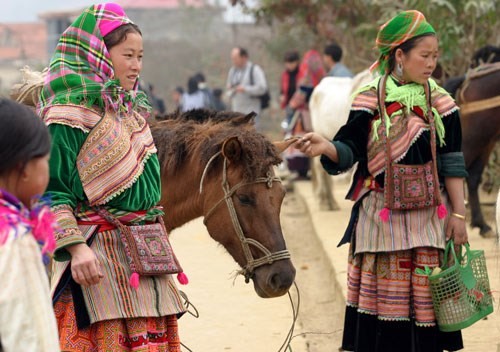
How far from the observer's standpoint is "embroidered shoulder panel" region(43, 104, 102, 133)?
3404mm

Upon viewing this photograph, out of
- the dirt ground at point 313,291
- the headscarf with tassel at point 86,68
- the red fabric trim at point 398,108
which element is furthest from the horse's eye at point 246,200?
the dirt ground at point 313,291

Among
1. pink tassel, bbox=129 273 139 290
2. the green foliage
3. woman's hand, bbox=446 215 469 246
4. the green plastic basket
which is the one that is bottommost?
the green plastic basket

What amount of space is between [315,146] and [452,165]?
685mm

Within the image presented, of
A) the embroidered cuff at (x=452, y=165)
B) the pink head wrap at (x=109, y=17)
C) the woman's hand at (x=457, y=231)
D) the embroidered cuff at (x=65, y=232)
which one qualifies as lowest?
the woman's hand at (x=457, y=231)

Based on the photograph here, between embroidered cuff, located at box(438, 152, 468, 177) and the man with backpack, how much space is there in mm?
10914

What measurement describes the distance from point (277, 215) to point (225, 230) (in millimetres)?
230

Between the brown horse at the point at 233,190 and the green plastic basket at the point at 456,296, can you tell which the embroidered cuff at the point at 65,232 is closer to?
the brown horse at the point at 233,190

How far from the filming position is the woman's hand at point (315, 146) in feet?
13.9

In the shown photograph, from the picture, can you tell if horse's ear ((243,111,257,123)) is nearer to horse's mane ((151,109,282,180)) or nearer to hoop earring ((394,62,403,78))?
horse's mane ((151,109,282,180))

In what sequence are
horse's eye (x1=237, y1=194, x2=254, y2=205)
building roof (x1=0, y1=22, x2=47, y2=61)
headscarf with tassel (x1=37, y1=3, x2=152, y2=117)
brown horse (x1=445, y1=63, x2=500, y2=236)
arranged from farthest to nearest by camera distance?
building roof (x1=0, y1=22, x2=47, y2=61)
brown horse (x1=445, y1=63, x2=500, y2=236)
horse's eye (x1=237, y1=194, x2=254, y2=205)
headscarf with tassel (x1=37, y1=3, x2=152, y2=117)

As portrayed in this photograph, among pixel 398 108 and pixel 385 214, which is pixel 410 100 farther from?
pixel 385 214

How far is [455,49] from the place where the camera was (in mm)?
10594

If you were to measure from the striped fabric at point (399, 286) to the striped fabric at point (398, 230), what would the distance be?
0.17 ft

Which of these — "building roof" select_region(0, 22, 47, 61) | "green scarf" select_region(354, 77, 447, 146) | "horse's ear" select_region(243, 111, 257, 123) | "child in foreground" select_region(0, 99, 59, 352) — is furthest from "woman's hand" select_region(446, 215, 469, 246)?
"building roof" select_region(0, 22, 47, 61)
